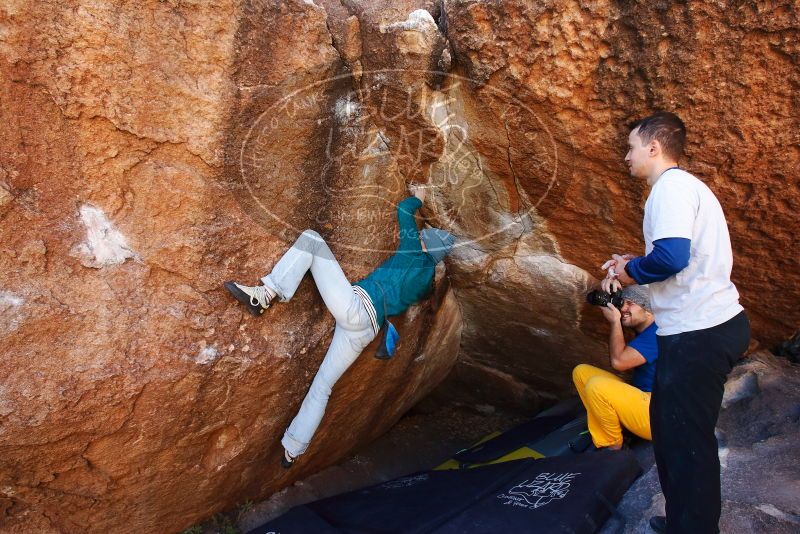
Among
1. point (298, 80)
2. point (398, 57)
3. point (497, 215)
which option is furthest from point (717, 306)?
point (298, 80)

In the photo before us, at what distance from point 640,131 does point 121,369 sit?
2095 millimetres

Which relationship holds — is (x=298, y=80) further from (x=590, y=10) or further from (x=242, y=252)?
(x=590, y=10)

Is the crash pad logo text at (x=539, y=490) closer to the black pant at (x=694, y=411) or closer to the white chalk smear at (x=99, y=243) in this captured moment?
the black pant at (x=694, y=411)

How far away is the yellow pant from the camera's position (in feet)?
9.20

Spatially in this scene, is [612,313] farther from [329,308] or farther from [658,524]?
[329,308]

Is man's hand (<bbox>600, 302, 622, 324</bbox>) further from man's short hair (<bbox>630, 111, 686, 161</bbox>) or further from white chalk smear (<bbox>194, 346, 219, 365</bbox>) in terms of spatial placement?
white chalk smear (<bbox>194, 346, 219, 365</bbox>)

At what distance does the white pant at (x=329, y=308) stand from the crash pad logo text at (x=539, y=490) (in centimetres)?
94

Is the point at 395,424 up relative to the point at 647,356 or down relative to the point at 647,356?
down

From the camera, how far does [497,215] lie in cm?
308

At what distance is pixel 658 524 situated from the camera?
2.26m

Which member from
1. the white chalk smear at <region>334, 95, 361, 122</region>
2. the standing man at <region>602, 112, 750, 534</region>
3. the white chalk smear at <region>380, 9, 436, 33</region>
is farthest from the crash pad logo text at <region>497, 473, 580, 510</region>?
the white chalk smear at <region>380, 9, 436, 33</region>

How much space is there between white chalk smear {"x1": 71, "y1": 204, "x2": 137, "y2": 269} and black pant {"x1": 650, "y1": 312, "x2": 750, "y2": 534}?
1980 millimetres
